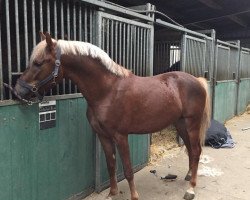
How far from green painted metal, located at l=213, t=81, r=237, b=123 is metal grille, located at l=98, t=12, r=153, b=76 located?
3169 mm

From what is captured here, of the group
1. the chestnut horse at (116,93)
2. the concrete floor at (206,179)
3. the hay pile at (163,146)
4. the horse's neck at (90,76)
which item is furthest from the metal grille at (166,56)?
the horse's neck at (90,76)

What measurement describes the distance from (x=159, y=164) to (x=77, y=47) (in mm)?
2394

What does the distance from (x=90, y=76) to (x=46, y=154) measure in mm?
780

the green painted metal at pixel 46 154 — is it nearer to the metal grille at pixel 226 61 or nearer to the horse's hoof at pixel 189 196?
the horse's hoof at pixel 189 196

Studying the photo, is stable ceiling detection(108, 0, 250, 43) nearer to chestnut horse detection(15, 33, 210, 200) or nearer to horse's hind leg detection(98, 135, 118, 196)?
chestnut horse detection(15, 33, 210, 200)

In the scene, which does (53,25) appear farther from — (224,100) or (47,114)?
(224,100)

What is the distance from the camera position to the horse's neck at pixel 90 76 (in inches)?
98.3

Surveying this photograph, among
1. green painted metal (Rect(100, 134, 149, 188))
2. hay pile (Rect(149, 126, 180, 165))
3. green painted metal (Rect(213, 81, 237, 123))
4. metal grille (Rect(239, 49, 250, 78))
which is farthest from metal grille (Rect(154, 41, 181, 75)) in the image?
metal grille (Rect(239, 49, 250, 78))

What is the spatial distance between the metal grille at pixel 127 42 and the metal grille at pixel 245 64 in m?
5.51

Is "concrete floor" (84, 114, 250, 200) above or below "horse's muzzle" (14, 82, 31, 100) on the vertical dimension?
below

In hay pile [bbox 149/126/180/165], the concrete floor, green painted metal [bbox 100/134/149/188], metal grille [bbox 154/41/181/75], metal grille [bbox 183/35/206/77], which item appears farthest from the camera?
metal grille [bbox 154/41/181/75]

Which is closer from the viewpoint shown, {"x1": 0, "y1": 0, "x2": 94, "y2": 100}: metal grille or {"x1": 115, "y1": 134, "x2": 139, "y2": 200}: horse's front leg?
{"x1": 0, "y1": 0, "x2": 94, "y2": 100}: metal grille

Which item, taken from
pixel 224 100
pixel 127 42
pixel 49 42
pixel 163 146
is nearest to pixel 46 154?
pixel 49 42

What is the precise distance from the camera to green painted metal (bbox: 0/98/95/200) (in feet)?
7.50
